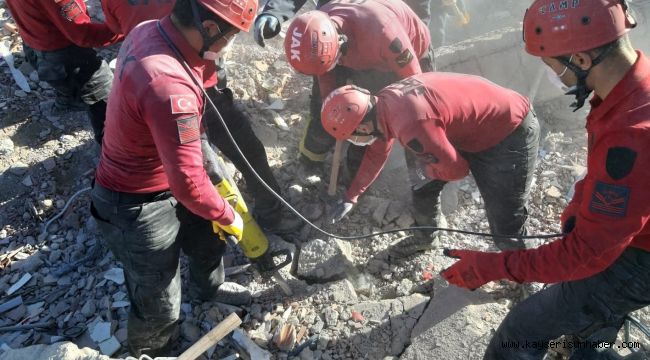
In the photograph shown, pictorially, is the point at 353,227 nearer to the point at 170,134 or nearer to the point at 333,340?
the point at 333,340

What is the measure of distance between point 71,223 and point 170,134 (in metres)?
2.75

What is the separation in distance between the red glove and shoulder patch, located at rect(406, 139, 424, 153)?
67cm

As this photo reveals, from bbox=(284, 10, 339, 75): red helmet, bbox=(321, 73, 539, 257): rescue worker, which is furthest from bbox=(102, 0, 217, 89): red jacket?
bbox=(321, 73, 539, 257): rescue worker

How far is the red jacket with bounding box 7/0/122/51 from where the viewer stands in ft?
12.4

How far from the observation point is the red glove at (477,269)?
2656 millimetres

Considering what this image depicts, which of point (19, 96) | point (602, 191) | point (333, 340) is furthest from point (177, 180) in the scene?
point (19, 96)

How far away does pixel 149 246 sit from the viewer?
293 cm

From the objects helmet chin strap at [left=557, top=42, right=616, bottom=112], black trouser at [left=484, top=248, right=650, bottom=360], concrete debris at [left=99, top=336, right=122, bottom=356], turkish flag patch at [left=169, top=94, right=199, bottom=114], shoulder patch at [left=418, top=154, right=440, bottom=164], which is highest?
helmet chin strap at [left=557, top=42, right=616, bottom=112]

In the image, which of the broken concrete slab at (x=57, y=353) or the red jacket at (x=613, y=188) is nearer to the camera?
the red jacket at (x=613, y=188)

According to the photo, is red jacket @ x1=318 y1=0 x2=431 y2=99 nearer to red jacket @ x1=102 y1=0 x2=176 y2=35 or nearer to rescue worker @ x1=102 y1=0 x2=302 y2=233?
rescue worker @ x1=102 y1=0 x2=302 y2=233

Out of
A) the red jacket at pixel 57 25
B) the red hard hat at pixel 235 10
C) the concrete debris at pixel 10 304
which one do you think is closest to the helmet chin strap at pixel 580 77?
the red hard hat at pixel 235 10

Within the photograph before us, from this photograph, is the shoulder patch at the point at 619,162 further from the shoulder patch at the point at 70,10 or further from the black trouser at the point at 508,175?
the shoulder patch at the point at 70,10

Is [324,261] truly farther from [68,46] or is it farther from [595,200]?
[68,46]

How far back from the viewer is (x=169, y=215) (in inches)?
120
